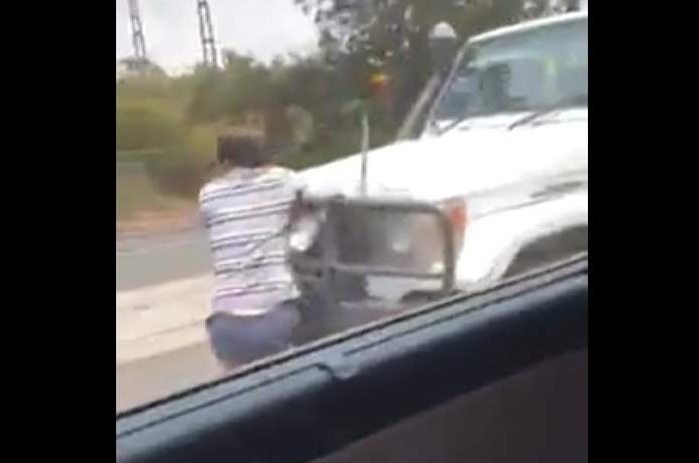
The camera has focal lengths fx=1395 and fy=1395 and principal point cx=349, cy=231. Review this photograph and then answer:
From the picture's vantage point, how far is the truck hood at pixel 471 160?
2453 millimetres

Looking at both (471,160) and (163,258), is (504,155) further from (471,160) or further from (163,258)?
(163,258)

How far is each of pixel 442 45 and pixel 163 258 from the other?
1001 millimetres

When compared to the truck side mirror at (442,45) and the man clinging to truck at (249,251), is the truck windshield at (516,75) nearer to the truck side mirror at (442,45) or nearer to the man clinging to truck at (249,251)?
the truck side mirror at (442,45)

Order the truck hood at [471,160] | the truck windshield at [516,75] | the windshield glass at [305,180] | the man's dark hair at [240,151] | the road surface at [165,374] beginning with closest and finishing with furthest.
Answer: the road surface at [165,374] < the windshield glass at [305,180] < the man's dark hair at [240,151] < the truck hood at [471,160] < the truck windshield at [516,75]

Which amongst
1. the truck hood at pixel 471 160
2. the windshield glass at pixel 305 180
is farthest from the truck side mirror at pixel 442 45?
the truck hood at pixel 471 160

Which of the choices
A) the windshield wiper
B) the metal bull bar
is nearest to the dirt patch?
the metal bull bar

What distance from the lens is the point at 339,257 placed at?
7.49 feet

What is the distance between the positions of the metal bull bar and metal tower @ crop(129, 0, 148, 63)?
0.67 m

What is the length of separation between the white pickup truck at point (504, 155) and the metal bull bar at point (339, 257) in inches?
0.8

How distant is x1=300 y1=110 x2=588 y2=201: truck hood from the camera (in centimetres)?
245

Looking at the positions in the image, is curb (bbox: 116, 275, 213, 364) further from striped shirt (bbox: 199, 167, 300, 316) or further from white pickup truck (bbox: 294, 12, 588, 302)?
white pickup truck (bbox: 294, 12, 588, 302)
